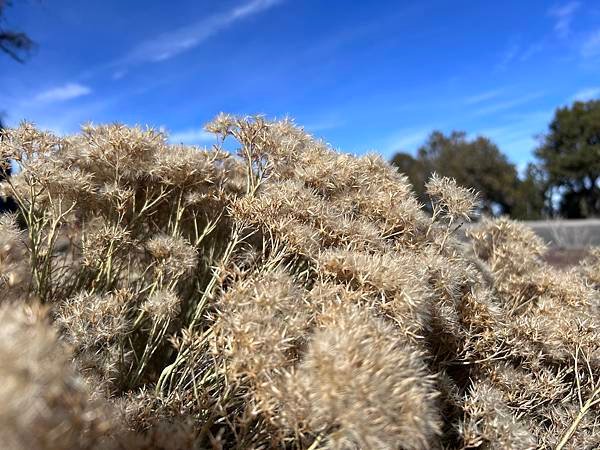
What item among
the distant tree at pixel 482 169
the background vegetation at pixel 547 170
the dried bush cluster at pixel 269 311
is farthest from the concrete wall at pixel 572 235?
the distant tree at pixel 482 169

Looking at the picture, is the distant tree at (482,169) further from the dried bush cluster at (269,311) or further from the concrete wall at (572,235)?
the dried bush cluster at (269,311)

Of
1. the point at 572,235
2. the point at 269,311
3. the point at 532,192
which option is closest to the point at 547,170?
the point at 532,192

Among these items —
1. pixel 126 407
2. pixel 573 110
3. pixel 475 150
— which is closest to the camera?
pixel 126 407

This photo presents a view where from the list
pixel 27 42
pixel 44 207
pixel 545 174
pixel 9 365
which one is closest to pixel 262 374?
pixel 9 365

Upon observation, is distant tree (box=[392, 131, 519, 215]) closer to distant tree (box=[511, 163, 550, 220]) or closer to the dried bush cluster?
distant tree (box=[511, 163, 550, 220])

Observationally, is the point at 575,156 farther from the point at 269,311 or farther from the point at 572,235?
the point at 269,311

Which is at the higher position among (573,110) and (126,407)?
(573,110)

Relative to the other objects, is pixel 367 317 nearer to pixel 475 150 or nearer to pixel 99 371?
pixel 99 371

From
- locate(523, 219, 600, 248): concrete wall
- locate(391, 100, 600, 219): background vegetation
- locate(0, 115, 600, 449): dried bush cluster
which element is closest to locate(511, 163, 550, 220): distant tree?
locate(391, 100, 600, 219): background vegetation
